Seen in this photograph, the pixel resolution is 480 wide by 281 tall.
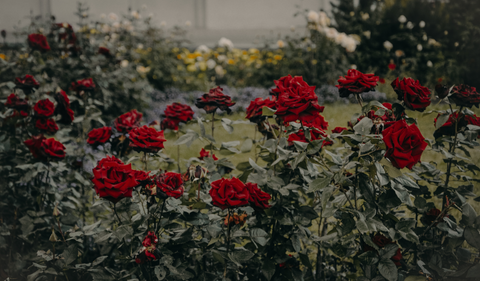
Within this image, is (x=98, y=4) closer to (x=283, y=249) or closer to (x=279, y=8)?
(x=279, y=8)

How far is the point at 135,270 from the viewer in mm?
1291

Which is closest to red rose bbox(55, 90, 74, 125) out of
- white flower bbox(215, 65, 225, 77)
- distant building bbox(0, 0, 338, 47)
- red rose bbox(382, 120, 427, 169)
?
red rose bbox(382, 120, 427, 169)

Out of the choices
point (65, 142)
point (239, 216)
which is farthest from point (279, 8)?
point (239, 216)

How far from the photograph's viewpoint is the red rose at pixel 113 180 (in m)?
1.06

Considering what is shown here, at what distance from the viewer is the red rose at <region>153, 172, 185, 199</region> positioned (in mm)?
1075

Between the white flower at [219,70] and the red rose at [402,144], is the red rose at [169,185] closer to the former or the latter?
the red rose at [402,144]

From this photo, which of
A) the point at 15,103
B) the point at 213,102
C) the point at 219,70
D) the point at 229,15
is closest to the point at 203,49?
the point at 219,70

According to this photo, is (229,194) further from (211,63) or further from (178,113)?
(211,63)

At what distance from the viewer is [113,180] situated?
1.06 m

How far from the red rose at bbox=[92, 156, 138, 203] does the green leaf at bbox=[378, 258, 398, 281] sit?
2.62 feet

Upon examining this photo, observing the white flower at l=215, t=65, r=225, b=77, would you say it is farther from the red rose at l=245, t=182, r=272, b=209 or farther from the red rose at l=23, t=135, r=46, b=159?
the red rose at l=245, t=182, r=272, b=209

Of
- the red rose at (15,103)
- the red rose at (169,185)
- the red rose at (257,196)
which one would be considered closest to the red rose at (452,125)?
the red rose at (257,196)

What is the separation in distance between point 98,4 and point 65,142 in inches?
250

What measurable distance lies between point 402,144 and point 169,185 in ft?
2.16
